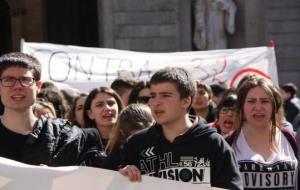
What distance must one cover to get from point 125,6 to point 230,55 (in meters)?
7.87

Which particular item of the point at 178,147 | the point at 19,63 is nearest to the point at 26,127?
the point at 19,63

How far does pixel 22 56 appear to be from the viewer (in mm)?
4035

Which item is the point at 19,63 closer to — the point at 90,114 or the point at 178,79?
the point at 178,79

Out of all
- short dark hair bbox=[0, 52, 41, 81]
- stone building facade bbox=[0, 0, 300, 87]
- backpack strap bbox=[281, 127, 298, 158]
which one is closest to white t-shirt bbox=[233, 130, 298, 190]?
backpack strap bbox=[281, 127, 298, 158]

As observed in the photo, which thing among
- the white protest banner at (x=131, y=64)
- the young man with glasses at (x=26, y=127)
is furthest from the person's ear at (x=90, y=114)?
the white protest banner at (x=131, y=64)

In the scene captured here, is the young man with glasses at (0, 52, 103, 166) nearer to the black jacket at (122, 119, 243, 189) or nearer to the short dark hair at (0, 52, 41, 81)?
the short dark hair at (0, 52, 41, 81)

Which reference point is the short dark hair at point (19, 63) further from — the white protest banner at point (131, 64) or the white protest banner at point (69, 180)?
the white protest banner at point (131, 64)

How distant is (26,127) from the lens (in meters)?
3.97

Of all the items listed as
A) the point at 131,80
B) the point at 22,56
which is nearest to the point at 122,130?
the point at 22,56

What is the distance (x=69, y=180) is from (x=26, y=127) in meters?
0.33

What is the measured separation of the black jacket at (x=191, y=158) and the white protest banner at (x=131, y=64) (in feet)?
19.8

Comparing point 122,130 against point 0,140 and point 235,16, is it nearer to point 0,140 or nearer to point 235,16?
point 0,140

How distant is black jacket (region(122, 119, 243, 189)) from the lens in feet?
12.7

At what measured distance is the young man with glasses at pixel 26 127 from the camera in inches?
155
